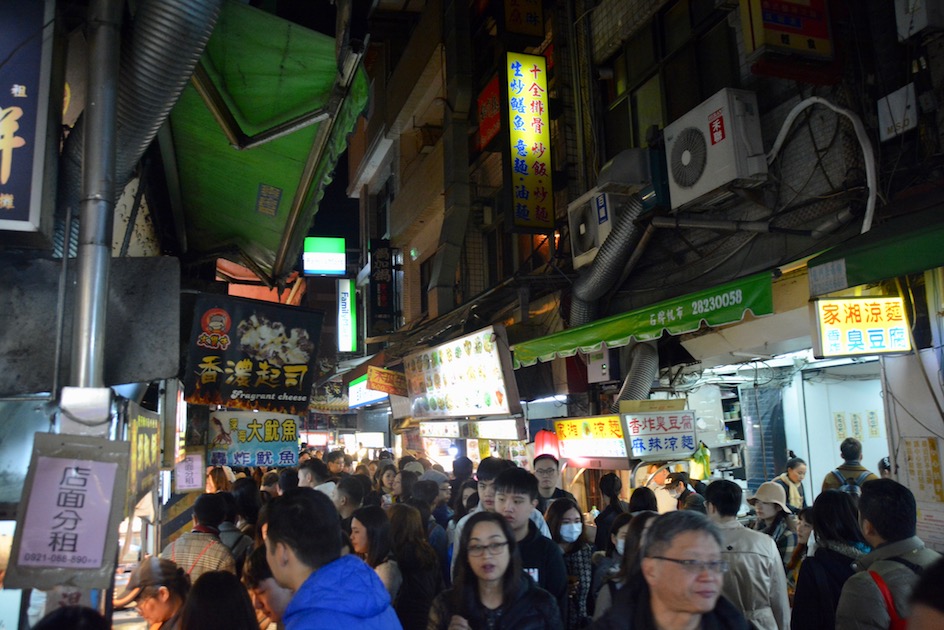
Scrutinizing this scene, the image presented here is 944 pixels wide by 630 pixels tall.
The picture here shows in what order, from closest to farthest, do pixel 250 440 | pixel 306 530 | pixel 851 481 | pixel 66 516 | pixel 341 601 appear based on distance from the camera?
pixel 341 601 → pixel 66 516 → pixel 306 530 → pixel 851 481 → pixel 250 440

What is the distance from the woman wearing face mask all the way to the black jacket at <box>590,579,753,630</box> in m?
2.72

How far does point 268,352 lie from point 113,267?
11.7 feet

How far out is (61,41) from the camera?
4156 mm

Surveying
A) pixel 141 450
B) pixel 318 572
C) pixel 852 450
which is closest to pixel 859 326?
pixel 852 450

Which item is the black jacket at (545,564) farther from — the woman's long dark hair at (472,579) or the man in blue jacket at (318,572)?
the man in blue jacket at (318,572)

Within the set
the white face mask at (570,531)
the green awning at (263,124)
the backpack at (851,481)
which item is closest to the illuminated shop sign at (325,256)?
the green awning at (263,124)

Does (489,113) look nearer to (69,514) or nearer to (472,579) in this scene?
(472,579)

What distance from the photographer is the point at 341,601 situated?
310cm

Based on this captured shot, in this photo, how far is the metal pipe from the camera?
3533mm

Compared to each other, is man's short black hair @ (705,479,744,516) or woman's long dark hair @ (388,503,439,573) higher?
man's short black hair @ (705,479,744,516)

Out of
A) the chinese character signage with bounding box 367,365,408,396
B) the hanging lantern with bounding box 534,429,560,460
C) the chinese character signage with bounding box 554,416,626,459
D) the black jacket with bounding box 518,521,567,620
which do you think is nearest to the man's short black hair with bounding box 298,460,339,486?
the chinese character signage with bounding box 554,416,626,459

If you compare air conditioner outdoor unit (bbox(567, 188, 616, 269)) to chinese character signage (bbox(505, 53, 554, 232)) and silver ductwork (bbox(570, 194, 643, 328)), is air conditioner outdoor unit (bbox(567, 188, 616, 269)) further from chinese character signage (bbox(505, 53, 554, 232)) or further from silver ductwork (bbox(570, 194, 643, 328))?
chinese character signage (bbox(505, 53, 554, 232))

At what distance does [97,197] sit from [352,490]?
4733mm

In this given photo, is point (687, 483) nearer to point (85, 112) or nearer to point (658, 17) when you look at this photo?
point (658, 17)
